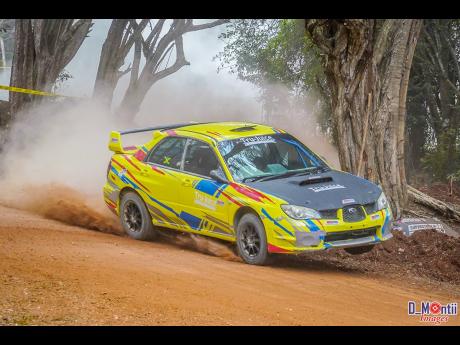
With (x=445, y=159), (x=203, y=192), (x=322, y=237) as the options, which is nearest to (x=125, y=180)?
(x=203, y=192)

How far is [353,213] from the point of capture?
9.89 m

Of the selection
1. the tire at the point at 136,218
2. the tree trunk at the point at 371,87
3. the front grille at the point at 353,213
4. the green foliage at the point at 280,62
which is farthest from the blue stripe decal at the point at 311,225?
the green foliage at the point at 280,62

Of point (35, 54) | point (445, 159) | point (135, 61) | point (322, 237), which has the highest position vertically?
point (135, 61)

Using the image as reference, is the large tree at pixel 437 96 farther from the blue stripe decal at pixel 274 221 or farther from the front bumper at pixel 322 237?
the blue stripe decal at pixel 274 221

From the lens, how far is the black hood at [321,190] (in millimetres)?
9773

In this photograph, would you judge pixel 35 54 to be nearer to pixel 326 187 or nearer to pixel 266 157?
pixel 266 157

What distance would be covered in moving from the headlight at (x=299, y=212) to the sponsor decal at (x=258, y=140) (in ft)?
5.40

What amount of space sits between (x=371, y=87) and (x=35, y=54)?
9.95 meters

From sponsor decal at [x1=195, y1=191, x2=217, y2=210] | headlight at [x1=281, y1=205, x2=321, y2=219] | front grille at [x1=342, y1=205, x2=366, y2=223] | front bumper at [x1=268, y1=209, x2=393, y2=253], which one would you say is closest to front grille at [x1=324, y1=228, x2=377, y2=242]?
front bumper at [x1=268, y1=209, x2=393, y2=253]

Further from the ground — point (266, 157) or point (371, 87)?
point (371, 87)

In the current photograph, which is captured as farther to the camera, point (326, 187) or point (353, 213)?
point (326, 187)

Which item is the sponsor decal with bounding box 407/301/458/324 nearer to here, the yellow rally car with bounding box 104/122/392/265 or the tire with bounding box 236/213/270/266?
the yellow rally car with bounding box 104/122/392/265

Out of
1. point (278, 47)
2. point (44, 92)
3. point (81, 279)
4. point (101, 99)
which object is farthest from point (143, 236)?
A: point (278, 47)

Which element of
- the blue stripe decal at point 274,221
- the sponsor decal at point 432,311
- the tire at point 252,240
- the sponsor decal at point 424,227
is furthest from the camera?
the sponsor decal at point 424,227
